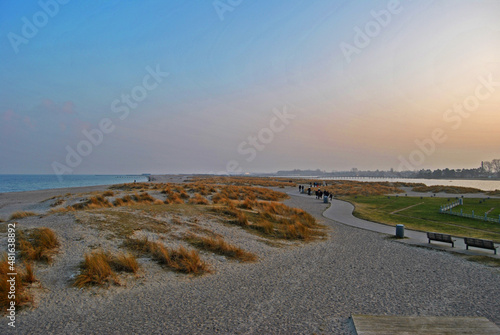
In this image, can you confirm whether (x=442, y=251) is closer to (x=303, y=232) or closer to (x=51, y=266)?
(x=303, y=232)

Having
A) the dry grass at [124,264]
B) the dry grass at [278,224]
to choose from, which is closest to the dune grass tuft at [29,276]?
the dry grass at [124,264]

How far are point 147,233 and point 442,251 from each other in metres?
13.2

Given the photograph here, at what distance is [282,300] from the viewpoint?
731 cm

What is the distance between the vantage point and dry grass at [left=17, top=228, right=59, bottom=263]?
8962mm

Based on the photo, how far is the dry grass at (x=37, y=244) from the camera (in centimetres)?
896

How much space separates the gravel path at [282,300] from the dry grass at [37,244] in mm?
2908

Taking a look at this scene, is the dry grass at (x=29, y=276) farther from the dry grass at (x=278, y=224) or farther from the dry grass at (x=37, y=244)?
the dry grass at (x=278, y=224)

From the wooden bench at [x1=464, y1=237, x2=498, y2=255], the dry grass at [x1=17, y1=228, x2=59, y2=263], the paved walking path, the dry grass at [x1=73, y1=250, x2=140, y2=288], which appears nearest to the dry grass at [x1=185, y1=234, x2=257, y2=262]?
the dry grass at [x1=73, y1=250, x2=140, y2=288]

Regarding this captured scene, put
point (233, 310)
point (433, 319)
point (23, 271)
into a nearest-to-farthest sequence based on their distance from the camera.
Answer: point (433, 319) < point (233, 310) < point (23, 271)

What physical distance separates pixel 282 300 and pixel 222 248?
4672 millimetres

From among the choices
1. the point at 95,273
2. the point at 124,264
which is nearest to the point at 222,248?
the point at 124,264

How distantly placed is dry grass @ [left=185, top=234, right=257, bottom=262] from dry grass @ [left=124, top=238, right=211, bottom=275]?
140cm

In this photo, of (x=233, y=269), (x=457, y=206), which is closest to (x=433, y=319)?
(x=233, y=269)

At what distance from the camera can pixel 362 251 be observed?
12.5 meters
